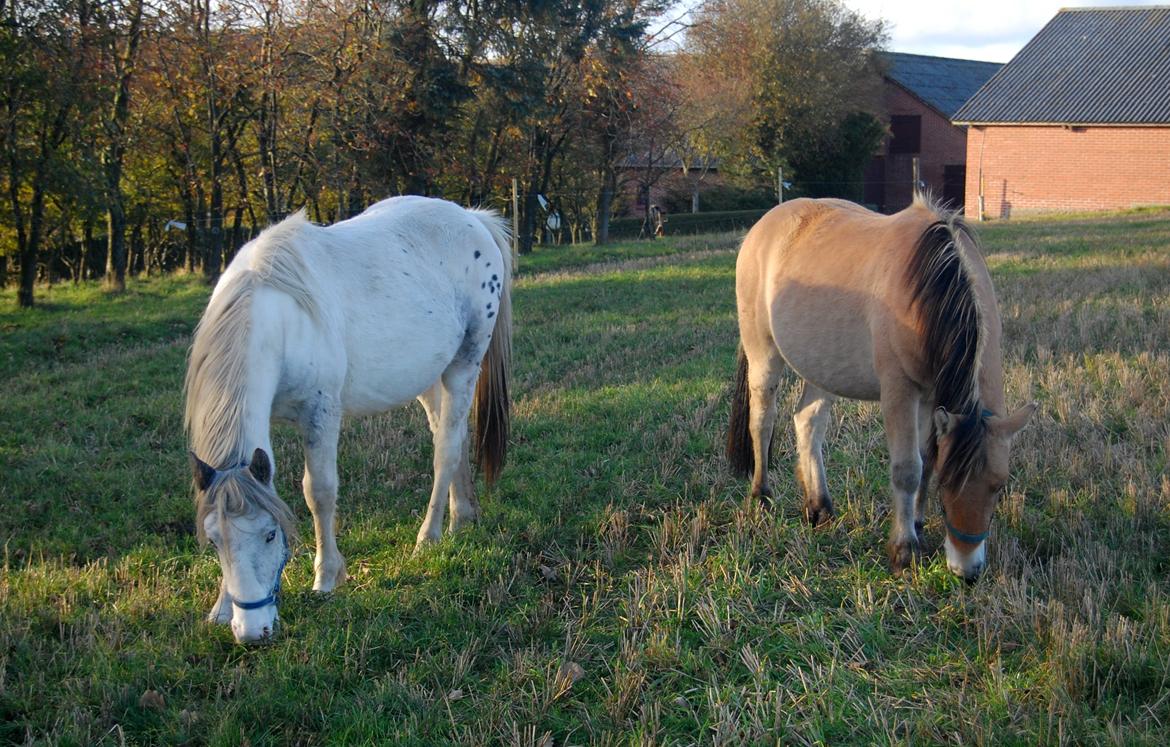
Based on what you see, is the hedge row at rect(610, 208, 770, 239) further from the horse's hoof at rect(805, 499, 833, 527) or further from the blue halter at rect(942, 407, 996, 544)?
the blue halter at rect(942, 407, 996, 544)

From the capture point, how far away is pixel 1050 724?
9.88 feet

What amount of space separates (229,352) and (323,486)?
2.97ft

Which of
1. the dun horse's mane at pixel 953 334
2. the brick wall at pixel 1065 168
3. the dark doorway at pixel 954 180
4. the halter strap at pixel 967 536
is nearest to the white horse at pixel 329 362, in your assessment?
the dun horse's mane at pixel 953 334

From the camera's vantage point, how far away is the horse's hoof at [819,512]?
5164 millimetres

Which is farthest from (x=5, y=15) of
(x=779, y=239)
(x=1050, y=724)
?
(x=1050, y=724)

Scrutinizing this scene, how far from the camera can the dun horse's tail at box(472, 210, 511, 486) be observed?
235 inches

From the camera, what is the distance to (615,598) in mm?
4363

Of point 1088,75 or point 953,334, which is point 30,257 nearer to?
point 953,334

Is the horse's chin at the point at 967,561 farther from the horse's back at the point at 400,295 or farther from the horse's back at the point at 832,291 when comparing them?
the horse's back at the point at 400,295

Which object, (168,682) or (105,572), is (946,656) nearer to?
(168,682)

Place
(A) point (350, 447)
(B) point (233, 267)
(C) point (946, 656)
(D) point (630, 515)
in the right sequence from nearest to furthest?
(C) point (946, 656) < (B) point (233, 267) < (D) point (630, 515) < (A) point (350, 447)

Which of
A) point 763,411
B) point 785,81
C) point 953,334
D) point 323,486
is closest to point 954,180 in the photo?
point 785,81

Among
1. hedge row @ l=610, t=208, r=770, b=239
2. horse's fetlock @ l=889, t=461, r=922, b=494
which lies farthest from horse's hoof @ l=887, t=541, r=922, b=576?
hedge row @ l=610, t=208, r=770, b=239

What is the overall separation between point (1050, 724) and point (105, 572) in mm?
4293
